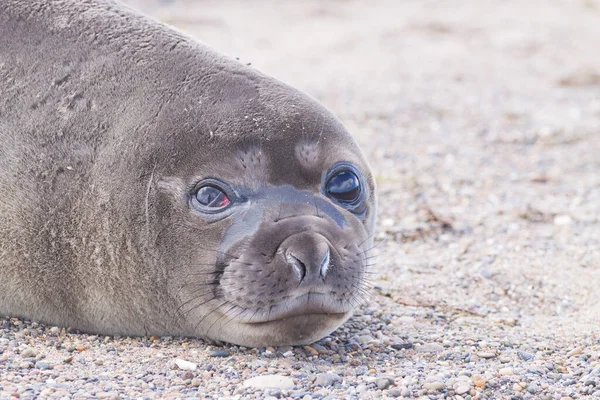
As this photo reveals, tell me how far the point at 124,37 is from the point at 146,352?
1.45 metres

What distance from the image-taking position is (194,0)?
16.4 metres

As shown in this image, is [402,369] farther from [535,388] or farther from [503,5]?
[503,5]

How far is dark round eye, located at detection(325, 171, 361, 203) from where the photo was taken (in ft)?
12.9

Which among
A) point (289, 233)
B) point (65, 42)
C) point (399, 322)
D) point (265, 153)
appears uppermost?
point (65, 42)

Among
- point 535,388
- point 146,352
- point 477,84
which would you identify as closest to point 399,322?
point 535,388

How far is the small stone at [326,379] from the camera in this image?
139 inches

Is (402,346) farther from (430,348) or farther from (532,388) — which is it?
(532,388)

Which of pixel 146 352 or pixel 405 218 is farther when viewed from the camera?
pixel 405 218

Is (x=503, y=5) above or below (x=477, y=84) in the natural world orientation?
above

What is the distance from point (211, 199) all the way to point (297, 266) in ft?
1.65

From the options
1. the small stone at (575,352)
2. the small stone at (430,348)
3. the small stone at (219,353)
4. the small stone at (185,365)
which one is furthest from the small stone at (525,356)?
the small stone at (185,365)

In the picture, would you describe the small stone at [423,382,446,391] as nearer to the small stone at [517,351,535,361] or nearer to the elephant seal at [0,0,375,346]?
the elephant seal at [0,0,375,346]

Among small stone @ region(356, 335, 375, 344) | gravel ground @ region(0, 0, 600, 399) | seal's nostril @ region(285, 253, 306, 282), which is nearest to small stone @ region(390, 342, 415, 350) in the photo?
gravel ground @ region(0, 0, 600, 399)

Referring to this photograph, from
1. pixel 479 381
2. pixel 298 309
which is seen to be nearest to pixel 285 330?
pixel 298 309
